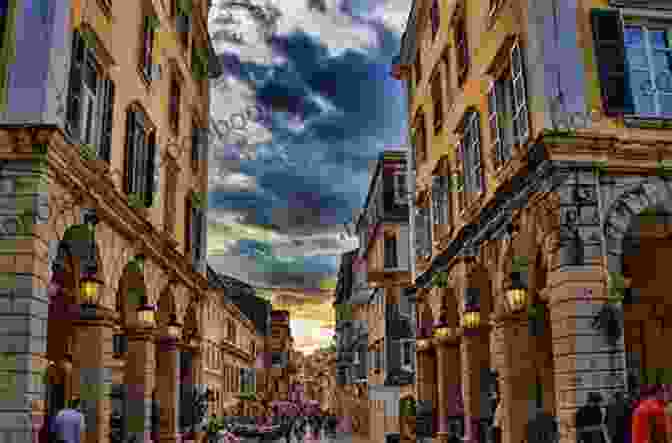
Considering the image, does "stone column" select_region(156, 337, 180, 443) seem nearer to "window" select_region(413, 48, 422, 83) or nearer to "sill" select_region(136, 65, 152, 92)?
"sill" select_region(136, 65, 152, 92)

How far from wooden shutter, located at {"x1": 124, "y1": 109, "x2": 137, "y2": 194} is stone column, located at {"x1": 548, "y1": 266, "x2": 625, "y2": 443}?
35.4 ft

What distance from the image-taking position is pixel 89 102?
51.4 feet

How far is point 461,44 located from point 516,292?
31.8ft

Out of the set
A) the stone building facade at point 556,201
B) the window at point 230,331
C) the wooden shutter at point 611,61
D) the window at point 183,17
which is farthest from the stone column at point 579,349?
the window at point 230,331

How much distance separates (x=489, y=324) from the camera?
19.4m

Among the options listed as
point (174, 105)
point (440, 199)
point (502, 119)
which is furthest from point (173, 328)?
point (502, 119)

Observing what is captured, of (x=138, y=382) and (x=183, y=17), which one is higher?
(x=183, y=17)

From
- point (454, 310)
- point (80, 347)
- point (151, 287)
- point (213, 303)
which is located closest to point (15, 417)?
point (80, 347)

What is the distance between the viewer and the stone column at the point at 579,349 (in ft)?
42.5

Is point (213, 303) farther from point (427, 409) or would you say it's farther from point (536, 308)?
point (536, 308)

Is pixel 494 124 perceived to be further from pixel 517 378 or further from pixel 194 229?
pixel 194 229

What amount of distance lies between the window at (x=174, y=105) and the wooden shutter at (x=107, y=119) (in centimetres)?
708

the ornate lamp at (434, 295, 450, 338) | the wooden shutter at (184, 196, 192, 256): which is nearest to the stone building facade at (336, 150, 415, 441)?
the ornate lamp at (434, 295, 450, 338)

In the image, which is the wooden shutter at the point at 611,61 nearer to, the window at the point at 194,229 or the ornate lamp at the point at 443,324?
the ornate lamp at the point at 443,324
